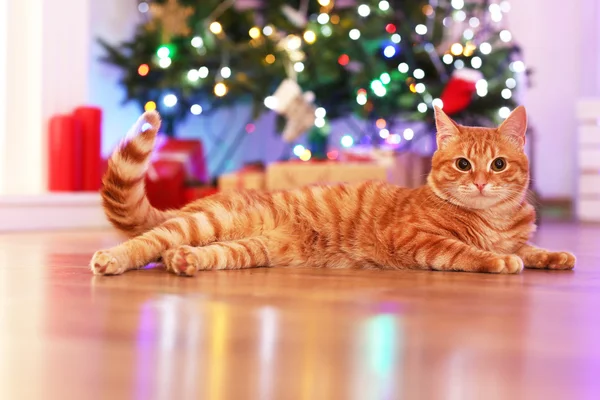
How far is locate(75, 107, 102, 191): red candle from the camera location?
4422 millimetres

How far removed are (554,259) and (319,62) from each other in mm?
2753

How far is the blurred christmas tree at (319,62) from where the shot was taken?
190 inches

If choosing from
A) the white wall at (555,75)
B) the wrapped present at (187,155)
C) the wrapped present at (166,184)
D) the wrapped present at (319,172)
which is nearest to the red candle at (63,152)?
the wrapped present at (166,184)

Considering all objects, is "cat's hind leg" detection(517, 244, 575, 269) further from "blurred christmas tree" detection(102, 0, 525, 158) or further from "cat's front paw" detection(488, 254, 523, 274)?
"blurred christmas tree" detection(102, 0, 525, 158)

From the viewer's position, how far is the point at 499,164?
225 centimetres

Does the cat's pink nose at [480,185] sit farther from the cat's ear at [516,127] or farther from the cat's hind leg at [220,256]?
→ the cat's hind leg at [220,256]

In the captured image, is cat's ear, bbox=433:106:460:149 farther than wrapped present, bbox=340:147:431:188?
No

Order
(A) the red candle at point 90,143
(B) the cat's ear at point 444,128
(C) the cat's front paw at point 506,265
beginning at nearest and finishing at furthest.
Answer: (C) the cat's front paw at point 506,265, (B) the cat's ear at point 444,128, (A) the red candle at point 90,143

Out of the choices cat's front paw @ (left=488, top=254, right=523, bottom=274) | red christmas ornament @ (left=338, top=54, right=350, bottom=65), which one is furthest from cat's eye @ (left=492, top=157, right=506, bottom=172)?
red christmas ornament @ (left=338, top=54, right=350, bottom=65)

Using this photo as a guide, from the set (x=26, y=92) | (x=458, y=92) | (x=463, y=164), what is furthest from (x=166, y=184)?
(x=463, y=164)

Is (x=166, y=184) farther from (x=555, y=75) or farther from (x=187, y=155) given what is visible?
(x=555, y=75)

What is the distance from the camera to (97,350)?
116 cm

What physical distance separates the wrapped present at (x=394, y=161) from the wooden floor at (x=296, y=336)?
240cm

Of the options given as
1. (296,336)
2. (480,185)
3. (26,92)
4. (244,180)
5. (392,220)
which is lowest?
(296,336)
